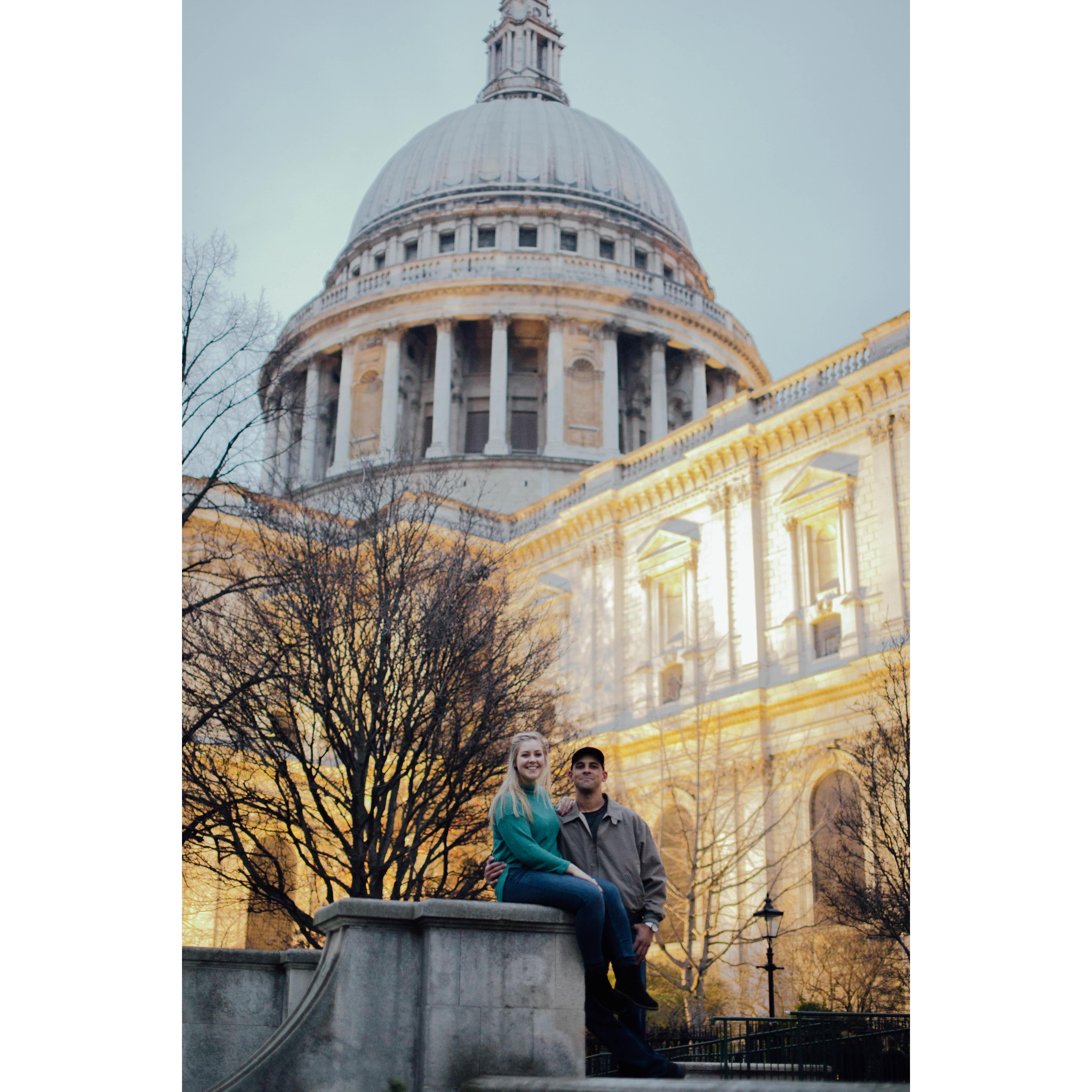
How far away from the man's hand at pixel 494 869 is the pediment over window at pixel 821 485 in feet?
85.3

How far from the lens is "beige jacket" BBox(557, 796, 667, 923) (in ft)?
23.4

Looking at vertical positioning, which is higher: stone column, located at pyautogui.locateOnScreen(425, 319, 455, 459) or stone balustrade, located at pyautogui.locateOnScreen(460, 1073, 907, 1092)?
Answer: stone column, located at pyautogui.locateOnScreen(425, 319, 455, 459)

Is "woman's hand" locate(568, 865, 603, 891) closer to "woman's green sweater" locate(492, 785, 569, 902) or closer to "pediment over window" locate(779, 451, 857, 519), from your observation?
"woman's green sweater" locate(492, 785, 569, 902)

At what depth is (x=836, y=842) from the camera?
28406 millimetres

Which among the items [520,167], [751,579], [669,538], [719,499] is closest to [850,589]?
[751,579]

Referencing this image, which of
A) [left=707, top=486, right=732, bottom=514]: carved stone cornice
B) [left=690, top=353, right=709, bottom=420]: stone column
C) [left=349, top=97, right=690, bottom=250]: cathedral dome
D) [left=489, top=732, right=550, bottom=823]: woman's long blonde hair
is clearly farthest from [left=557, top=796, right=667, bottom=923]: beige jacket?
[left=349, top=97, right=690, bottom=250]: cathedral dome

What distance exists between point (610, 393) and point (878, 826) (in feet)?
116

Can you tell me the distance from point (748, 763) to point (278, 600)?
53.4 feet

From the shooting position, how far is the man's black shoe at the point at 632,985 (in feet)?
22.5

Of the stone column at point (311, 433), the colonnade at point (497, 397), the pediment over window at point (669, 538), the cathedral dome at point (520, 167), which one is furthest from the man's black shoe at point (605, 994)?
the cathedral dome at point (520, 167)

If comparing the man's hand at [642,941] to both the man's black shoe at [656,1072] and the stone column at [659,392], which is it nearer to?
the man's black shoe at [656,1072]

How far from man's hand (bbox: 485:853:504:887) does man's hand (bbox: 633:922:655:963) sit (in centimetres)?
78

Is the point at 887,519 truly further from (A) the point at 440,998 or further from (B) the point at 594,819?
(A) the point at 440,998
